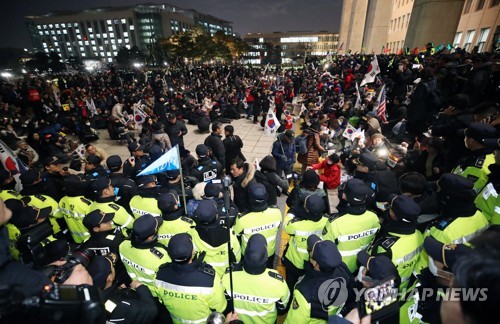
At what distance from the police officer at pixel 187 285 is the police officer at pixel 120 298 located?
7.4 inches

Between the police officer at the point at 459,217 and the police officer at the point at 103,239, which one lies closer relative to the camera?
the police officer at the point at 459,217

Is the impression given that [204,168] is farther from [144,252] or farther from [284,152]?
[144,252]

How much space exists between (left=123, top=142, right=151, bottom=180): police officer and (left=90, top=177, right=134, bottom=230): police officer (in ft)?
7.91

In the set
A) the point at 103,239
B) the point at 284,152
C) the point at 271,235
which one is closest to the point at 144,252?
the point at 103,239

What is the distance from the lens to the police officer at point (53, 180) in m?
5.04

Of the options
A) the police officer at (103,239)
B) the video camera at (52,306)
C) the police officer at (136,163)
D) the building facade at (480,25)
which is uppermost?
the building facade at (480,25)

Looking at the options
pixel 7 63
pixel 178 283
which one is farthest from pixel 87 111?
pixel 7 63

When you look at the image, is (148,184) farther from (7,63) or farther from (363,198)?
(7,63)

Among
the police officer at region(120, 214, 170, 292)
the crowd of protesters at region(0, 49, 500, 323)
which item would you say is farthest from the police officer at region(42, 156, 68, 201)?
the police officer at region(120, 214, 170, 292)

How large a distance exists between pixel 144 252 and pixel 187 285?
0.77 m

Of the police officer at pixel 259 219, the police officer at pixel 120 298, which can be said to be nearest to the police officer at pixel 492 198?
the police officer at pixel 259 219

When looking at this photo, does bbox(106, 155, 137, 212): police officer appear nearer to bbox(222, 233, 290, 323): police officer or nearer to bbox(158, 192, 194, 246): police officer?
bbox(158, 192, 194, 246): police officer

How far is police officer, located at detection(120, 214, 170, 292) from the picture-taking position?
2912 millimetres

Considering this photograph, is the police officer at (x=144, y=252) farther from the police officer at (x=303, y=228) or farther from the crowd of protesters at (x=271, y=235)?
the police officer at (x=303, y=228)
